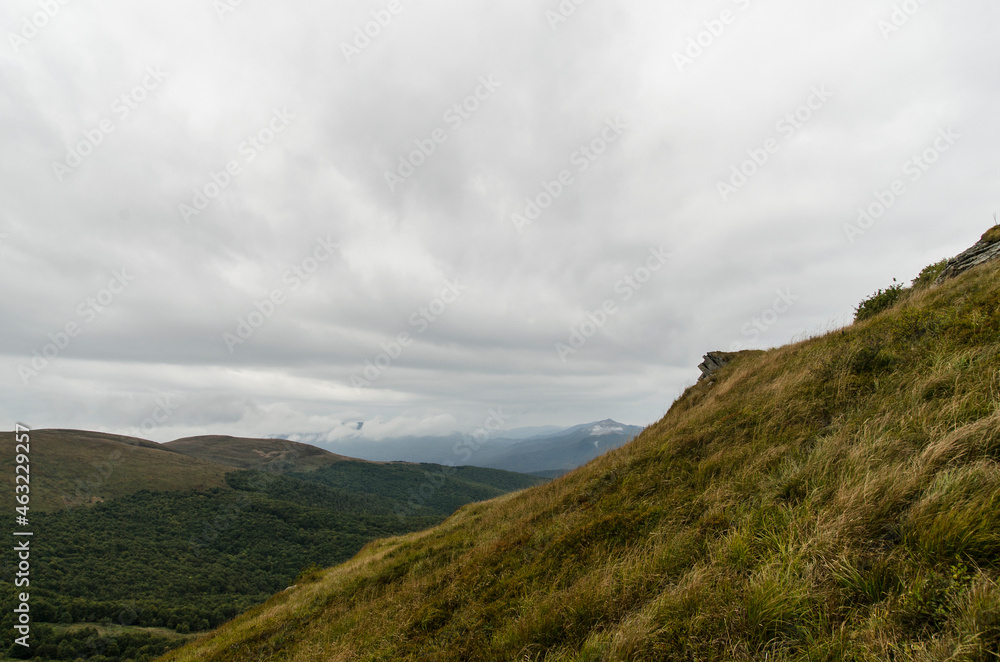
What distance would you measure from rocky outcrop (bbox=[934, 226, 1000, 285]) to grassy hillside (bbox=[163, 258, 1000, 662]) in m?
4.07

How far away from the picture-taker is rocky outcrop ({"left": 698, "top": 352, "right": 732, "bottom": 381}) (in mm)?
22422

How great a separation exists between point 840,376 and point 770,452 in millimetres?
3457

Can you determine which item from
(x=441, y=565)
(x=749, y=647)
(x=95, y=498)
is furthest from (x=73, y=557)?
(x=749, y=647)

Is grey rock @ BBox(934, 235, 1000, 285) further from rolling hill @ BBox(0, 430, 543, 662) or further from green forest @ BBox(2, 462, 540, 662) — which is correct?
rolling hill @ BBox(0, 430, 543, 662)

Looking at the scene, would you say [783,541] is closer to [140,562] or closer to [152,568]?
[152,568]

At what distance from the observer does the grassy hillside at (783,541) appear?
4.01m

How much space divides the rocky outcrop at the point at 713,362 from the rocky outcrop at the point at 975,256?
9003 millimetres

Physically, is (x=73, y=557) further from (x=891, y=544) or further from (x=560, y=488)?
(x=891, y=544)

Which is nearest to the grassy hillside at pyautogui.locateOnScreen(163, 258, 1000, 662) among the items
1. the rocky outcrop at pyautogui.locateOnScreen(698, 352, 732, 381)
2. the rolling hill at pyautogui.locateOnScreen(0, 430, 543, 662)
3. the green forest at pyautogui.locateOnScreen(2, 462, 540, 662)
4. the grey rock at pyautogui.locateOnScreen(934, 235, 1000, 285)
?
the grey rock at pyautogui.locateOnScreen(934, 235, 1000, 285)

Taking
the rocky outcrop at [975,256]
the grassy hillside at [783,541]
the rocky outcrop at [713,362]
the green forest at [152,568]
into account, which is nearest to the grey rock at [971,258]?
the rocky outcrop at [975,256]

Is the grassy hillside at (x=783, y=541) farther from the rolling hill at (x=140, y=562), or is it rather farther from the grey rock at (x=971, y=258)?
the rolling hill at (x=140, y=562)

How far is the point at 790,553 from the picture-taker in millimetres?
5055

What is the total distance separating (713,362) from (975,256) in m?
11.2

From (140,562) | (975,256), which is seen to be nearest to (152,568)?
(140,562)
